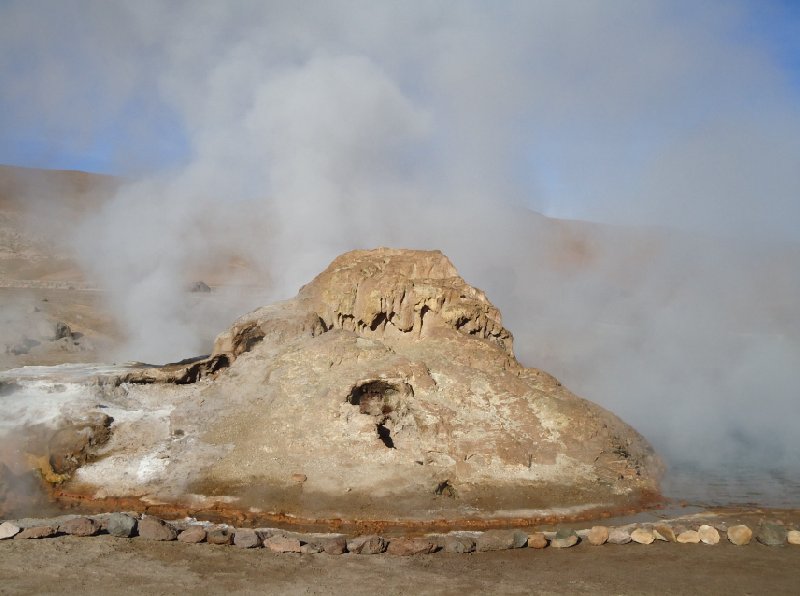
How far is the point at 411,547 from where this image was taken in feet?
23.5

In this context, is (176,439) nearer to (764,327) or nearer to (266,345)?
(266,345)

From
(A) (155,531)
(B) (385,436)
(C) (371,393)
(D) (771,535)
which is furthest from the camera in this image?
(C) (371,393)

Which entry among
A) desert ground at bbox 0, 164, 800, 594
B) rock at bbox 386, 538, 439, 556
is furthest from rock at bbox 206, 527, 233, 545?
rock at bbox 386, 538, 439, 556

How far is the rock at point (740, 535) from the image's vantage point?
299 inches

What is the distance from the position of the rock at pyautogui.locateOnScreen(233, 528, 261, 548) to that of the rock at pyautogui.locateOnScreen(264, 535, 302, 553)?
10 cm

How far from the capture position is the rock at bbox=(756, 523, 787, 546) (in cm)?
755

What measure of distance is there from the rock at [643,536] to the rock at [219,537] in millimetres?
4297

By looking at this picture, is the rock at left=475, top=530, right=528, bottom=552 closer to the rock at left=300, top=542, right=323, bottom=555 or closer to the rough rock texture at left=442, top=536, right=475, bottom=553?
the rough rock texture at left=442, top=536, right=475, bottom=553

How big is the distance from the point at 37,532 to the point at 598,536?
5.80 meters

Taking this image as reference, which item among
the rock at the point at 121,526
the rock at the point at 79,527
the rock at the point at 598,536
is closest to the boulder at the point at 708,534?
the rock at the point at 598,536

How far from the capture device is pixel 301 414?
9.82 m

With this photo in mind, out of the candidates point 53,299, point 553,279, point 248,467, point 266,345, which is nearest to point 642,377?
point 266,345

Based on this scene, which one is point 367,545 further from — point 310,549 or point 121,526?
point 121,526

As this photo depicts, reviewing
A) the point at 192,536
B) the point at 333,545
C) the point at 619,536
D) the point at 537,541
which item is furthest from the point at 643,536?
the point at 192,536
